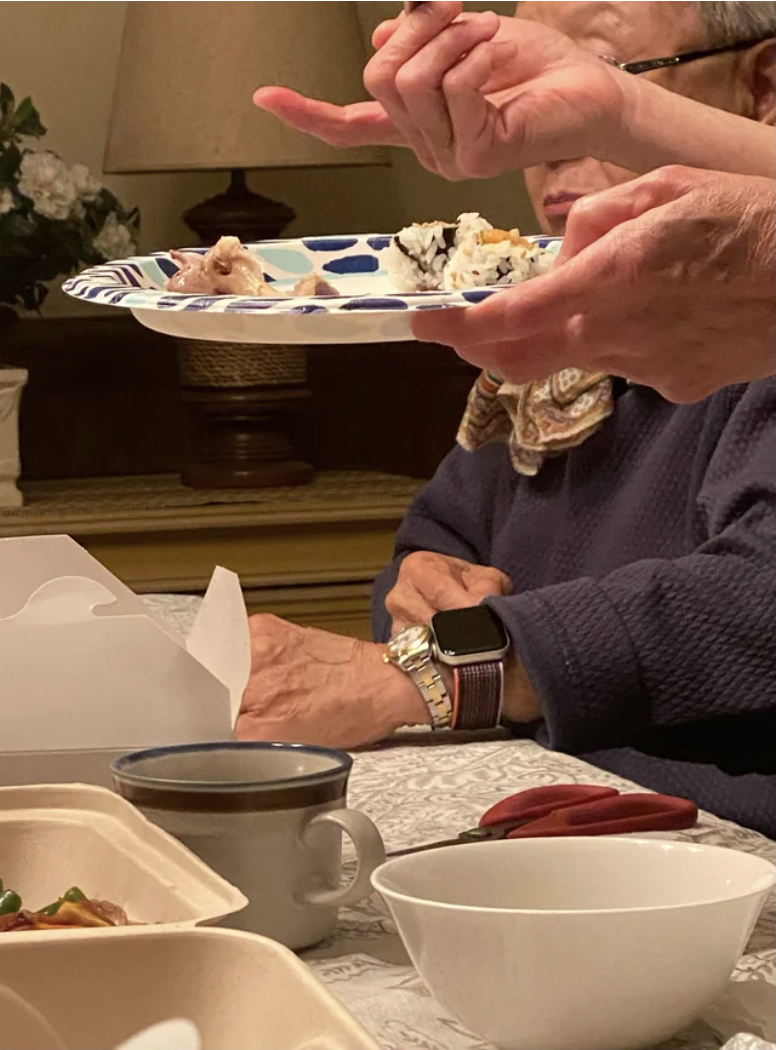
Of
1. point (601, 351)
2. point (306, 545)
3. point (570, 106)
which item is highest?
point (570, 106)

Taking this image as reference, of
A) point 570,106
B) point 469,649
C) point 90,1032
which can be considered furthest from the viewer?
point 469,649

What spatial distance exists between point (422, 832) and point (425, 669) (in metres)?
0.25

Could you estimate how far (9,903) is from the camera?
2.13 feet

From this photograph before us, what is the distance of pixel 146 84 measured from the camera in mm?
2328

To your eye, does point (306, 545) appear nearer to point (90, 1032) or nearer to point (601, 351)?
point (601, 351)

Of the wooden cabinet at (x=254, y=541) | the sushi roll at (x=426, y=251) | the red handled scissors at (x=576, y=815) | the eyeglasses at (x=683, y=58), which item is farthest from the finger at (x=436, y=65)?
the wooden cabinet at (x=254, y=541)

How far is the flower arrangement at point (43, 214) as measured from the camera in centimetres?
229

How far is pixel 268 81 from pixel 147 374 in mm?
561

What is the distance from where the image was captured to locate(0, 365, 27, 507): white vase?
2.31m

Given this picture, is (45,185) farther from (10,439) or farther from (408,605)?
(408,605)

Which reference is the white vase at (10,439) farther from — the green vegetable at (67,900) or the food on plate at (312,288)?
the green vegetable at (67,900)

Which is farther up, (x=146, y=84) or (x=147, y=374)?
(x=146, y=84)

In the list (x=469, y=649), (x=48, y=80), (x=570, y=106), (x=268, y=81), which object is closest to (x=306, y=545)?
(x=268, y=81)

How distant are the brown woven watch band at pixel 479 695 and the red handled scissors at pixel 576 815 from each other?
273 millimetres
